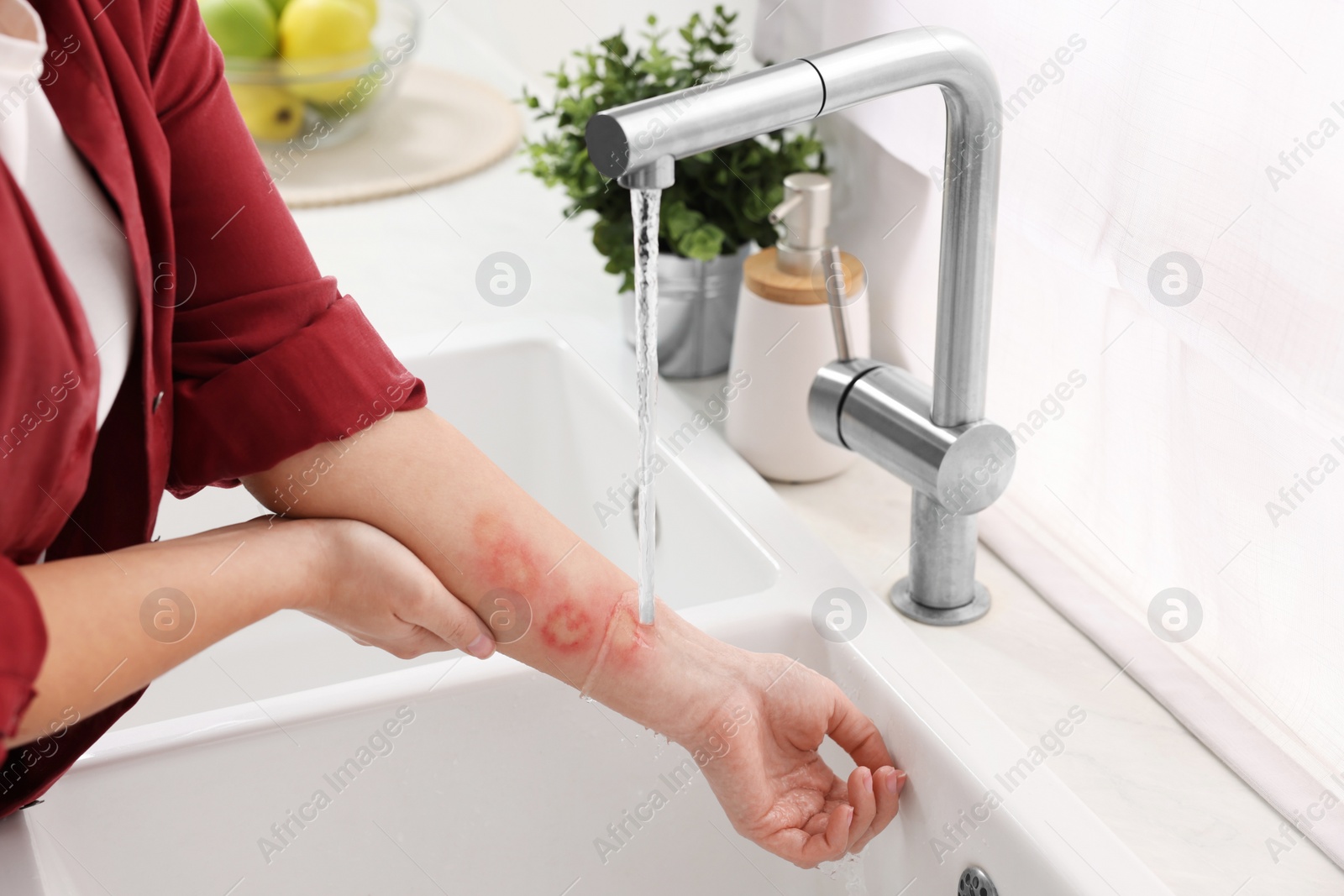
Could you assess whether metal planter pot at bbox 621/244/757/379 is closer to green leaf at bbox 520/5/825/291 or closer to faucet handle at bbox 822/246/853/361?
green leaf at bbox 520/5/825/291

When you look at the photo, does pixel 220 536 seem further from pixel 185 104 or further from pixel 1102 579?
pixel 1102 579

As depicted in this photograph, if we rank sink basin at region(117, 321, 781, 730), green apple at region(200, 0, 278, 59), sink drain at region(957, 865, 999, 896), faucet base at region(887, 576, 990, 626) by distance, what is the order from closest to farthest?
sink drain at region(957, 865, 999, 896), faucet base at region(887, 576, 990, 626), sink basin at region(117, 321, 781, 730), green apple at region(200, 0, 278, 59)

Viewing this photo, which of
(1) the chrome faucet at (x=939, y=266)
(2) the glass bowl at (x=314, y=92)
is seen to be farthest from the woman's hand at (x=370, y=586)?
(2) the glass bowl at (x=314, y=92)

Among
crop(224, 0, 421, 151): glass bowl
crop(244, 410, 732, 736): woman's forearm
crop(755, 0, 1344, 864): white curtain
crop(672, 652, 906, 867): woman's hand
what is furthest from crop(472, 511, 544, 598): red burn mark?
crop(224, 0, 421, 151): glass bowl

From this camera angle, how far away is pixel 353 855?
0.73 metres

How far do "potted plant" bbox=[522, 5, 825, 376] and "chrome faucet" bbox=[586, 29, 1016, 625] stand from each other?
242mm

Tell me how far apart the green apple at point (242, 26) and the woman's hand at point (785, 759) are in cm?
99

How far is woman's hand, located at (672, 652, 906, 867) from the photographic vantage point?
0.68 metres

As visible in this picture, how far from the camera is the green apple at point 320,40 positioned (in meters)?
1.38

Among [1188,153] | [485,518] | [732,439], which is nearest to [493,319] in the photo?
[732,439]

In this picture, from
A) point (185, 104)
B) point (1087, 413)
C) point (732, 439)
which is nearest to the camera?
point (185, 104)

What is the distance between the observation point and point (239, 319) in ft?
1.96

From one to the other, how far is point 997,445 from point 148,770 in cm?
48

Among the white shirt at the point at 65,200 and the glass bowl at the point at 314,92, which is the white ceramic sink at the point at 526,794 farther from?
the glass bowl at the point at 314,92
